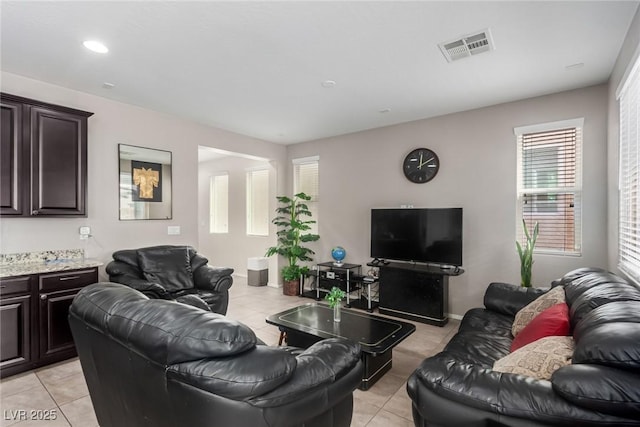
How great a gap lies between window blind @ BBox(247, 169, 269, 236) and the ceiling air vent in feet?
15.1

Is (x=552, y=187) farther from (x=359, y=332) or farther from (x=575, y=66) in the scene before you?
(x=359, y=332)

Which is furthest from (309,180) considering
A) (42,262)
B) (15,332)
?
(15,332)

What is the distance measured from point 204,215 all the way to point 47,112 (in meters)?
5.00

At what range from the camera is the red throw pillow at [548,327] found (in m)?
1.87

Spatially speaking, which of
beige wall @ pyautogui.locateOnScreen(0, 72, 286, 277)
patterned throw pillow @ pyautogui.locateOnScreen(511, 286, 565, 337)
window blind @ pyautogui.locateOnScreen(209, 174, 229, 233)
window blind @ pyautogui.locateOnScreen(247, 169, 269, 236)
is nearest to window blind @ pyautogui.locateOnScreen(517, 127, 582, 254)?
patterned throw pillow @ pyautogui.locateOnScreen(511, 286, 565, 337)

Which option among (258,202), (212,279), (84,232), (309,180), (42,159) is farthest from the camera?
(258,202)

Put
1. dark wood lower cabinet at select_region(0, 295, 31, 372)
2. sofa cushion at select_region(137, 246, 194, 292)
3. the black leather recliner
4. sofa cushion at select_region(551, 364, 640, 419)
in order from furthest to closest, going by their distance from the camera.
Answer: sofa cushion at select_region(137, 246, 194, 292) → the black leather recliner → dark wood lower cabinet at select_region(0, 295, 31, 372) → sofa cushion at select_region(551, 364, 640, 419)

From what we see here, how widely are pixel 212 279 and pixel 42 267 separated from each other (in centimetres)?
162

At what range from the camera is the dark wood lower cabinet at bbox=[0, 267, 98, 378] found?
2.73 meters

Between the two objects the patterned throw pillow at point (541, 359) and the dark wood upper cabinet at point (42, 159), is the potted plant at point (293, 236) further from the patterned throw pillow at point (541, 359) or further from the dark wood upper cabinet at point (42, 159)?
the patterned throw pillow at point (541, 359)

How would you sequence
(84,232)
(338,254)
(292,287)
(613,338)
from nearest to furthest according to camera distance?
(613,338)
(84,232)
(338,254)
(292,287)

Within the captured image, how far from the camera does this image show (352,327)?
9.41ft

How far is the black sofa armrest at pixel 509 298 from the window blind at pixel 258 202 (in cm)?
454

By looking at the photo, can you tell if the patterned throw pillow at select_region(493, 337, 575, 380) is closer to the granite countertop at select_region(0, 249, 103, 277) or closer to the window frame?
the window frame
